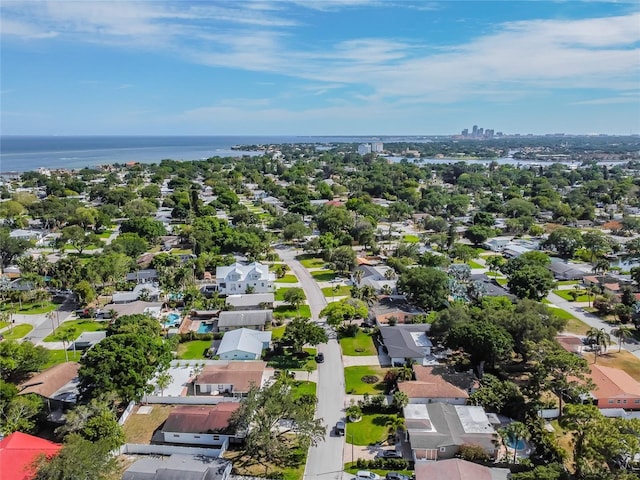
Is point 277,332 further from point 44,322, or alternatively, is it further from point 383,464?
point 44,322

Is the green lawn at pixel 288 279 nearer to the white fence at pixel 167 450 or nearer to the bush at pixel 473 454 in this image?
the white fence at pixel 167 450

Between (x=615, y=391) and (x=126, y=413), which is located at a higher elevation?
(x=615, y=391)

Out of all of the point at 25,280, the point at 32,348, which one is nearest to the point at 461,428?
the point at 32,348

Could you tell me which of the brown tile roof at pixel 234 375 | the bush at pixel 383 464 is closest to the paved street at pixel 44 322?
the brown tile roof at pixel 234 375

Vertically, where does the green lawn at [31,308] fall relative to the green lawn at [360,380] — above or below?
above

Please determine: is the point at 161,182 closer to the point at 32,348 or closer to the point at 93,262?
the point at 93,262

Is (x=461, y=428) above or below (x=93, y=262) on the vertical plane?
below

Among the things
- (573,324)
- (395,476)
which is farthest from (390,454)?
(573,324)
